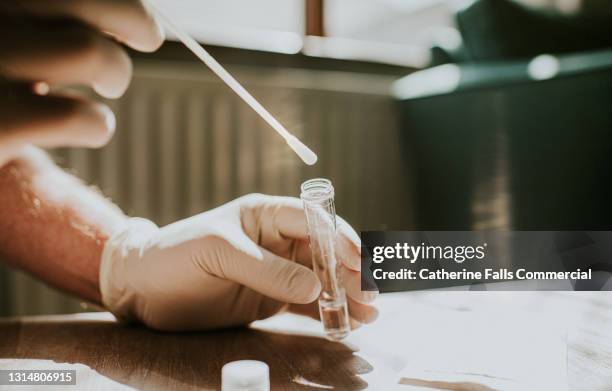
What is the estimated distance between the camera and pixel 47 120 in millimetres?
300

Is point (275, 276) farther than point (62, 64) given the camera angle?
Yes

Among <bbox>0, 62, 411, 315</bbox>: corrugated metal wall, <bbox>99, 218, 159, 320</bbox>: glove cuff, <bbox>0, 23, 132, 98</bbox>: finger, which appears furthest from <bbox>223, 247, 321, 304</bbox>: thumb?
<bbox>0, 62, 411, 315</bbox>: corrugated metal wall

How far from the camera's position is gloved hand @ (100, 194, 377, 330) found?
0.48 meters

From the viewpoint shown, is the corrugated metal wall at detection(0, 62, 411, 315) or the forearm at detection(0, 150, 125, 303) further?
the corrugated metal wall at detection(0, 62, 411, 315)

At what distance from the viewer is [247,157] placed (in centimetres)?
113

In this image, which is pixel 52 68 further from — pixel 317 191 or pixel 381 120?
pixel 381 120

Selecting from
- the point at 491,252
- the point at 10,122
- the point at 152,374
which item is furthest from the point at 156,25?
the point at 491,252

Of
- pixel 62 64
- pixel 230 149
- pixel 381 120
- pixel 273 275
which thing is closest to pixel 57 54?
pixel 62 64

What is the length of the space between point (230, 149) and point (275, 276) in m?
0.68

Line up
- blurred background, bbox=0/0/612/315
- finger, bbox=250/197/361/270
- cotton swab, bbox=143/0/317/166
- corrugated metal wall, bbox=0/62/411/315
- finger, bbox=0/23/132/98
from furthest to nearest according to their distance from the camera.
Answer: corrugated metal wall, bbox=0/62/411/315 → blurred background, bbox=0/0/612/315 → finger, bbox=250/197/361/270 → cotton swab, bbox=143/0/317/166 → finger, bbox=0/23/132/98

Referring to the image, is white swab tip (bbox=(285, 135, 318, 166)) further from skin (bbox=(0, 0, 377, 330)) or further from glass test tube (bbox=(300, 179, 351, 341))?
skin (bbox=(0, 0, 377, 330))

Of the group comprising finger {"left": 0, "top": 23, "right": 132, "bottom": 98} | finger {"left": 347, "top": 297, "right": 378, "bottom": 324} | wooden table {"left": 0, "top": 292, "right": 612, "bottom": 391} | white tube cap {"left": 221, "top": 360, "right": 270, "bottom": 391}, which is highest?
finger {"left": 0, "top": 23, "right": 132, "bottom": 98}

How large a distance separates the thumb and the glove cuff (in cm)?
10

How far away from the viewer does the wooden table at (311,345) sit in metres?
0.40
